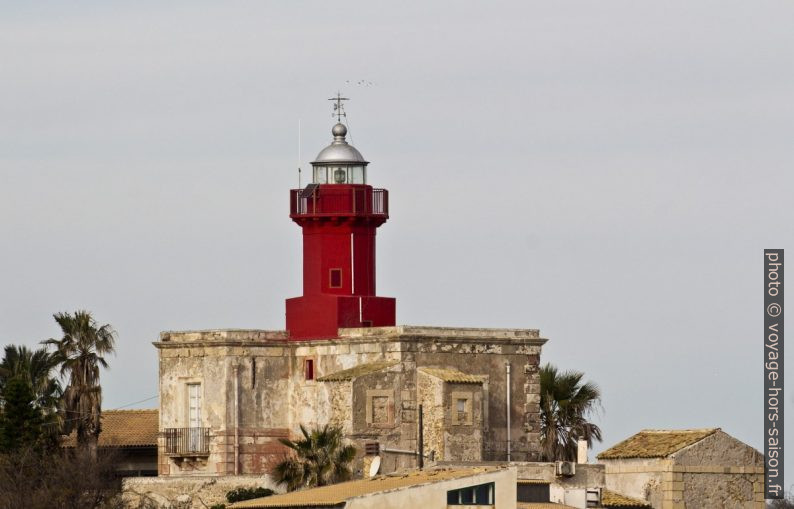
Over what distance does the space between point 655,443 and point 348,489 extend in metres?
13.6

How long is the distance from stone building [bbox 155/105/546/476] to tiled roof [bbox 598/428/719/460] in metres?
2.20

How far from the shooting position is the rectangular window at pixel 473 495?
6969 cm

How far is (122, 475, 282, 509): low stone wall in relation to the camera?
7950cm

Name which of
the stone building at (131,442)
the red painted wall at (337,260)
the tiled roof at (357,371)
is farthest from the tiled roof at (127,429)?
the tiled roof at (357,371)

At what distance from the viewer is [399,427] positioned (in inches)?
3147

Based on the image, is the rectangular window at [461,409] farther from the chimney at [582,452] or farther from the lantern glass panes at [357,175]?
the lantern glass panes at [357,175]

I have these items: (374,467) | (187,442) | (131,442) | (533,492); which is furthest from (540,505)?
(131,442)

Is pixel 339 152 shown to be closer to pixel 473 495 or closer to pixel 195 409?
pixel 195 409

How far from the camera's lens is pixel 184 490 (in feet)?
262

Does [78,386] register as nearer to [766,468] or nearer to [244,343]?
[244,343]

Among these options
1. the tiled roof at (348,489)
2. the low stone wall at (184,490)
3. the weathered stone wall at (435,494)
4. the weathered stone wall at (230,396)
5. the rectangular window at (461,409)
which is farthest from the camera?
the weathered stone wall at (230,396)

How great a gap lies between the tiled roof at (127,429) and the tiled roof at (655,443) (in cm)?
1292

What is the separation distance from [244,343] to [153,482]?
4.27m

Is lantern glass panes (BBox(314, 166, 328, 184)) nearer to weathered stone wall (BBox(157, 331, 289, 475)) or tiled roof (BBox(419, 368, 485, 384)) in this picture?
weathered stone wall (BBox(157, 331, 289, 475))
